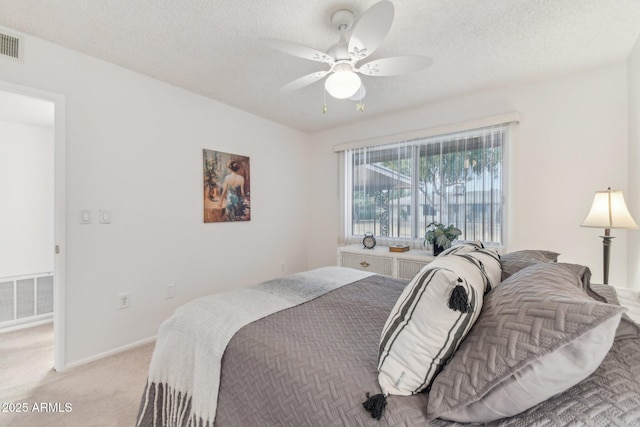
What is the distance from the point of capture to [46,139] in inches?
128

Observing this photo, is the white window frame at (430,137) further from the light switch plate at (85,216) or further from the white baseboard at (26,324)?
the white baseboard at (26,324)

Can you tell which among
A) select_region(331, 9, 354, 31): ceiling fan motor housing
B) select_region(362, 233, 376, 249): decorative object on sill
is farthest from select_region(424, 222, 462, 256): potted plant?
select_region(331, 9, 354, 31): ceiling fan motor housing

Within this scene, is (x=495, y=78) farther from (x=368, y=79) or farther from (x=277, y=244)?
(x=277, y=244)

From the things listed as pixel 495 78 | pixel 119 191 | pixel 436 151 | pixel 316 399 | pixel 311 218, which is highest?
pixel 495 78

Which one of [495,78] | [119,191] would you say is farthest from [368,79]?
[119,191]

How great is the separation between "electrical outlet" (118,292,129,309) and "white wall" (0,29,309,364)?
0.04 metres

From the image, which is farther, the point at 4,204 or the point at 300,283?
the point at 4,204

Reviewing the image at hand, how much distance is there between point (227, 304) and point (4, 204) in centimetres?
333

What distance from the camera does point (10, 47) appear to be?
6.32 ft

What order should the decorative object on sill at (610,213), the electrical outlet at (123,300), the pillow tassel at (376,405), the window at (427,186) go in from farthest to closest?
the window at (427,186) < the electrical outlet at (123,300) < the decorative object on sill at (610,213) < the pillow tassel at (376,405)

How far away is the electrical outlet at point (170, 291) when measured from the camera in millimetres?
2756

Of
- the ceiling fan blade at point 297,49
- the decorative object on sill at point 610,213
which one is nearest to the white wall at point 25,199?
the ceiling fan blade at point 297,49

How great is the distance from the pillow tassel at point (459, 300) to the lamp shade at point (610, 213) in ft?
5.77

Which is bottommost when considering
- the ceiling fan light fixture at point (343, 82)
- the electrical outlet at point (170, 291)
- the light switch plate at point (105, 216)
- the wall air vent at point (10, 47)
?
the electrical outlet at point (170, 291)
